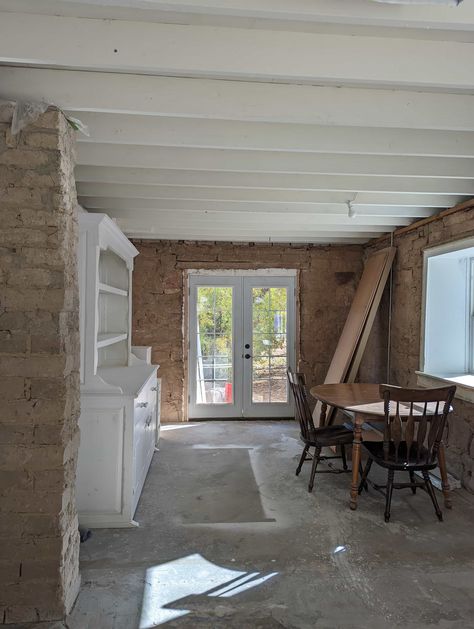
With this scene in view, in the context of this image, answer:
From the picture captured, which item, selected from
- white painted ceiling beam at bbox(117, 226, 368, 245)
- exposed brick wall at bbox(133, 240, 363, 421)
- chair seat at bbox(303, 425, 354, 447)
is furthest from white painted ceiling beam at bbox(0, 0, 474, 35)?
exposed brick wall at bbox(133, 240, 363, 421)

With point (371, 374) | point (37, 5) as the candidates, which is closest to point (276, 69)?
point (37, 5)

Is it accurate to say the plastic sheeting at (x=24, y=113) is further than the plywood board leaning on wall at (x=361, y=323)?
No

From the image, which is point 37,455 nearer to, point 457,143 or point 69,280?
point 69,280

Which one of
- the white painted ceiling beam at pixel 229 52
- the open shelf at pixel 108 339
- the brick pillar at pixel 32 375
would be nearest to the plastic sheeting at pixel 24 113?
the brick pillar at pixel 32 375

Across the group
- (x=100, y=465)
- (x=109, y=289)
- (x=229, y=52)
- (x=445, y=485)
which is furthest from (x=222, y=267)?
(x=229, y=52)

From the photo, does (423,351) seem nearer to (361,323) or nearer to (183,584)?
(361,323)

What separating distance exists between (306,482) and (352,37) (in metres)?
3.45

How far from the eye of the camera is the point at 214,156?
9.78 feet

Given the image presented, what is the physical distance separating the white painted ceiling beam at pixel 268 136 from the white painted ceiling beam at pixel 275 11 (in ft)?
2.50

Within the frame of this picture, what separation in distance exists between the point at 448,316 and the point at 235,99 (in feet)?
10.8

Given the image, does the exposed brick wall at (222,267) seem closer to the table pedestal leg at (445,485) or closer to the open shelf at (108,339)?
the open shelf at (108,339)

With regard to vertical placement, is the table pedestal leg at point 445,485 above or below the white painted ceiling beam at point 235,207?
below

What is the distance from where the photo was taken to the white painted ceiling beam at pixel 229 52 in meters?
1.79

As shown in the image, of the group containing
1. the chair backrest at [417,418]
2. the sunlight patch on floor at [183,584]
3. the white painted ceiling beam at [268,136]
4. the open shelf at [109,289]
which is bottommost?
the sunlight patch on floor at [183,584]
